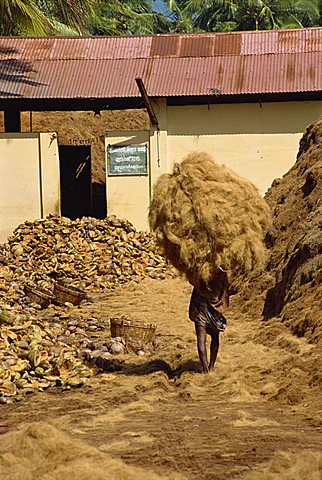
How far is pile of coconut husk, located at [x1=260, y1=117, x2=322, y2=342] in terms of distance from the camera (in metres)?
10.6

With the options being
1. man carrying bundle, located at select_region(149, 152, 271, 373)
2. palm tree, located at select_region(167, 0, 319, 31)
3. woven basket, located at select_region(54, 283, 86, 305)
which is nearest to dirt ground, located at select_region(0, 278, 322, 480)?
man carrying bundle, located at select_region(149, 152, 271, 373)

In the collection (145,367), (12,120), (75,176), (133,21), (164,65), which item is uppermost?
(133,21)

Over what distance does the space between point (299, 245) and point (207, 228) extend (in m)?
3.79

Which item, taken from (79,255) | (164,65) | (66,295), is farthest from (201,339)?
(164,65)

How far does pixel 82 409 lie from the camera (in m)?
7.96

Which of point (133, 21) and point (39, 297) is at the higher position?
point (133, 21)

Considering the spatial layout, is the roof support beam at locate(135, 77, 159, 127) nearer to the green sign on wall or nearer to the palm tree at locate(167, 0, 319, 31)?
the green sign on wall

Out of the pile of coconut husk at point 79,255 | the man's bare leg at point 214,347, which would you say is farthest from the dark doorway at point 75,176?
the man's bare leg at point 214,347

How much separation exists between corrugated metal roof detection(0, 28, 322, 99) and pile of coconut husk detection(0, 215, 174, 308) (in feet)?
11.0

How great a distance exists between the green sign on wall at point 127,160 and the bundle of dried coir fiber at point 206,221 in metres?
11.1

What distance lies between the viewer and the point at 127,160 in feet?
65.3

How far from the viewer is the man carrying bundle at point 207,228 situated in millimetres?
8547

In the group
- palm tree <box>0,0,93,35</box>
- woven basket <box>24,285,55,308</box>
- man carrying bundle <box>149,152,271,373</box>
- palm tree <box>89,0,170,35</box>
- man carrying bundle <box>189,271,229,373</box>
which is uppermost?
palm tree <box>89,0,170,35</box>

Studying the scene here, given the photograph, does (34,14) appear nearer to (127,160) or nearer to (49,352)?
(127,160)
